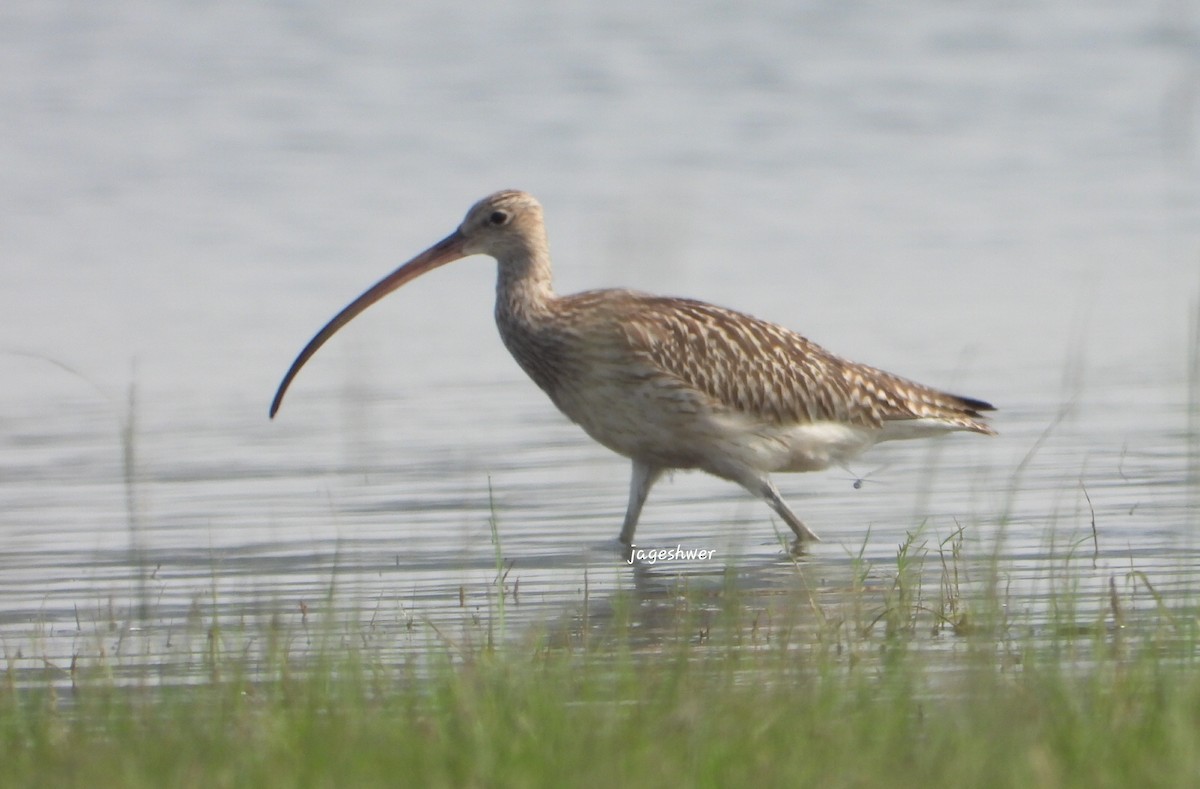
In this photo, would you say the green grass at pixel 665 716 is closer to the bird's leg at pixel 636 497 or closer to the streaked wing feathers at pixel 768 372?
the bird's leg at pixel 636 497

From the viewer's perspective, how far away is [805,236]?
16.5m

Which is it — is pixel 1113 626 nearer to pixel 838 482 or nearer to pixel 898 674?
pixel 898 674

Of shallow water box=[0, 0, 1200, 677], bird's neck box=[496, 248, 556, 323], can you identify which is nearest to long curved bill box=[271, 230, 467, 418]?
bird's neck box=[496, 248, 556, 323]

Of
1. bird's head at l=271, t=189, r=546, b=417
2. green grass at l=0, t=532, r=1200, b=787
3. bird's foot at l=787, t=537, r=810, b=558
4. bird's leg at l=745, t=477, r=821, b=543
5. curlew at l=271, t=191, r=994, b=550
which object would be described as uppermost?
bird's head at l=271, t=189, r=546, b=417

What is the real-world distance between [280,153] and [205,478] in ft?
34.8

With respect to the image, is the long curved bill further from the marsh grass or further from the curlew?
the marsh grass

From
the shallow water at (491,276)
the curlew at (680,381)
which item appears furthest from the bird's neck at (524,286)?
the shallow water at (491,276)

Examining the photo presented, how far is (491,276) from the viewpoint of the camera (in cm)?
1576

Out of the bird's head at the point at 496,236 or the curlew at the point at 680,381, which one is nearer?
the curlew at the point at 680,381

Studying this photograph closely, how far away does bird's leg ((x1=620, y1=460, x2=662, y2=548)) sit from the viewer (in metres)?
8.92

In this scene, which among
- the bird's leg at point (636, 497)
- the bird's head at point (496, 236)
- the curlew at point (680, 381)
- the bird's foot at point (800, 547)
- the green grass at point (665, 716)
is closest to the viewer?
the green grass at point (665, 716)

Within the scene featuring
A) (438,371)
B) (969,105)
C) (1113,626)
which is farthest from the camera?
(969,105)

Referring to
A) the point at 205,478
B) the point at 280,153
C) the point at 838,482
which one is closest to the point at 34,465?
the point at 205,478

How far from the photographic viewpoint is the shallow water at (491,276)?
8.12 meters
